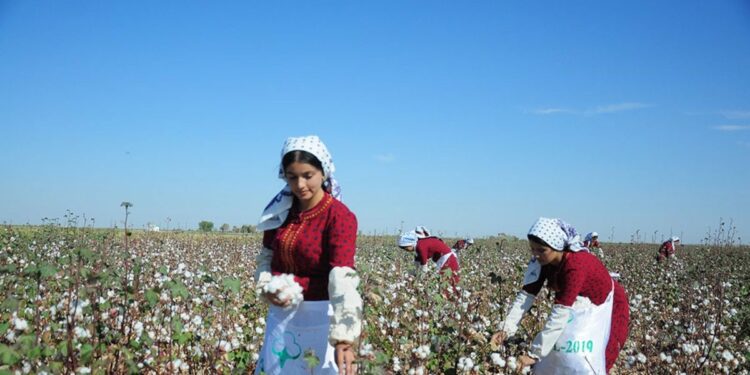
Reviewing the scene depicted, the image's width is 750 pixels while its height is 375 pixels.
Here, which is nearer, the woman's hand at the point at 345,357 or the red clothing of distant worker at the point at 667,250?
the woman's hand at the point at 345,357

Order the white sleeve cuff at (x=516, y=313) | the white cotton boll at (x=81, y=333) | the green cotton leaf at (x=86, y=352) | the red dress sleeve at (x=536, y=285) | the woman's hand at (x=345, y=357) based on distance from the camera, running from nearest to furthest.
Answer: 1. the woman's hand at (x=345, y=357)
2. the green cotton leaf at (x=86, y=352)
3. the white cotton boll at (x=81, y=333)
4. the white sleeve cuff at (x=516, y=313)
5. the red dress sleeve at (x=536, y=285)

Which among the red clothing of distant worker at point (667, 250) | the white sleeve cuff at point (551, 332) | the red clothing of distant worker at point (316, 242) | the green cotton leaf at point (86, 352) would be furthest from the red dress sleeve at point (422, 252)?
the red clothing of distant worker at point (667, 250)

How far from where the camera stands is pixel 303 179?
2199mm

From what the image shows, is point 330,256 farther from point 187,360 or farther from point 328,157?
point 187,360

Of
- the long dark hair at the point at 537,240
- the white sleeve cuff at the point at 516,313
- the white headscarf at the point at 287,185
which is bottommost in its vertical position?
the white sleeve cuff at the point at 516,313

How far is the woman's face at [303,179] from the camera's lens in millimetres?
2182

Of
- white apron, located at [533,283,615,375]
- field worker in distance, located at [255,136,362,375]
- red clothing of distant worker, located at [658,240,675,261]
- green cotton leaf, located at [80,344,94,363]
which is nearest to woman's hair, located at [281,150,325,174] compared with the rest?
field worker in distance, located at [255,136,362,375]

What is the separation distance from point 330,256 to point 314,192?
253 millimetres

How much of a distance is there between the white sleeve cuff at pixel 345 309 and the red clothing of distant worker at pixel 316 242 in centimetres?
11

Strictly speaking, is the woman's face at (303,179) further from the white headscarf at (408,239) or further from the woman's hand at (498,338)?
the white headscarf at (408,239)

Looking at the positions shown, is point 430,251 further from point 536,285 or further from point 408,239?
point 536,285

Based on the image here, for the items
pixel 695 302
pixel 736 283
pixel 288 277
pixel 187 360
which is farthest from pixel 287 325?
pixel 736 283

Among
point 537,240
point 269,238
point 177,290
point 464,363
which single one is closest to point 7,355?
point 177,290

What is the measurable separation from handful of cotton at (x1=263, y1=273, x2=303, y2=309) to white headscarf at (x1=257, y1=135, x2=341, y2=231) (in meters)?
0.30
